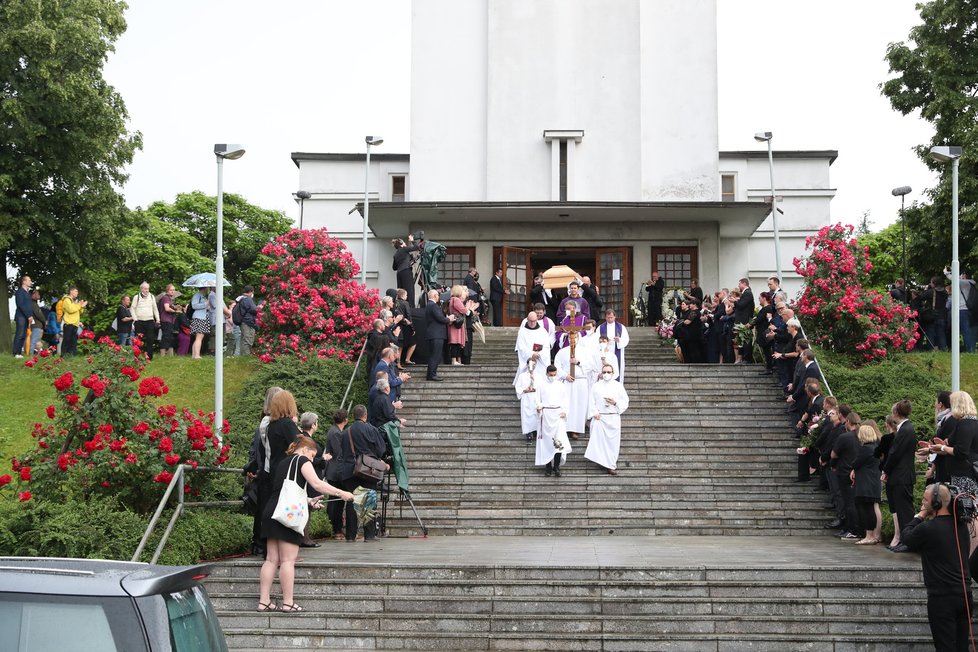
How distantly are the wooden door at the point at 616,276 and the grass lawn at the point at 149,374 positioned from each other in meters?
12.0

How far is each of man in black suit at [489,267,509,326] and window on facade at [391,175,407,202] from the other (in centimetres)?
617

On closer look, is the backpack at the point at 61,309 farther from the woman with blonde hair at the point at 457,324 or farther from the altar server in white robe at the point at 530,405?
the altar server in white robe at the point at 530,405

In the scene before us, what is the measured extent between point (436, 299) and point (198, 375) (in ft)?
18.5

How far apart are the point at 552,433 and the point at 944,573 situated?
841cm

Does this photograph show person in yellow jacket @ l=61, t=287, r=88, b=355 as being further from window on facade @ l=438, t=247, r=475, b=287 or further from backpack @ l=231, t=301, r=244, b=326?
window on facade @ l=438, t=247, r=475, b=287

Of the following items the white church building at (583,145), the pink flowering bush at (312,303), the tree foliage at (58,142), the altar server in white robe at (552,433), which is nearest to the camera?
the altar server in white robe at (552,433)

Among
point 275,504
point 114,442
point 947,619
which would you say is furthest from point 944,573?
point 114,442

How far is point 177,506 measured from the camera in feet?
42.5

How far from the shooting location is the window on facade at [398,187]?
36156 millimetres

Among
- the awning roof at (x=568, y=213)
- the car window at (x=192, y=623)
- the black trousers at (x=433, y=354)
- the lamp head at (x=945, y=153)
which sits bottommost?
the car window at (x=192, y=623)

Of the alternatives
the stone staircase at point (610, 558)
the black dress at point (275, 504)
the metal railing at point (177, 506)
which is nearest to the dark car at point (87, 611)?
the black dress at point (275, 504)

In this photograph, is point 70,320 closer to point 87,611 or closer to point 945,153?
point 945,153

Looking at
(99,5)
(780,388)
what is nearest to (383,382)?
(780,388)

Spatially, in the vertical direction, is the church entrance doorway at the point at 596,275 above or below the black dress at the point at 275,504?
above
